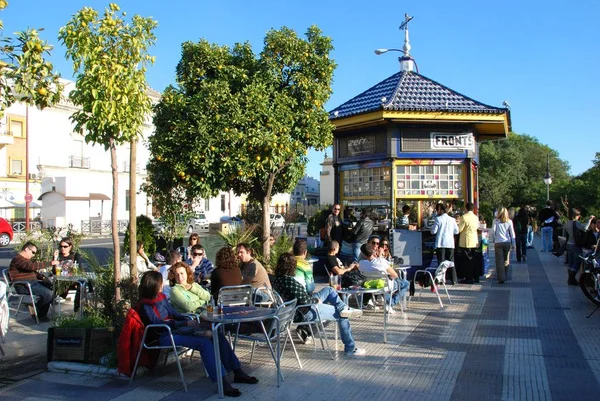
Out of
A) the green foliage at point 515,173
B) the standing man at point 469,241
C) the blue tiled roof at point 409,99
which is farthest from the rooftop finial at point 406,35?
the green foliage at point 515,173

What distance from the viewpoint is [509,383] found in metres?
5.42

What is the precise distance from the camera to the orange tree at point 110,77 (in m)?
6.46

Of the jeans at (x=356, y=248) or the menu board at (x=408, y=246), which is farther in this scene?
the menu board at (x=408, y=246)

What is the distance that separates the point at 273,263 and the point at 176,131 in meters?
3.06

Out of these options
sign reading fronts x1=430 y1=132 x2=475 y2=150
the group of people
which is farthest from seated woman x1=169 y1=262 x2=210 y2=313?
sign reading fronts x1=430 y1=132 x2=475 y2=150

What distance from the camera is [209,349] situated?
5.41 metres

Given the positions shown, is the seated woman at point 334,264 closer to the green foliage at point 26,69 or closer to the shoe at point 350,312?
the shoe at point 350,312

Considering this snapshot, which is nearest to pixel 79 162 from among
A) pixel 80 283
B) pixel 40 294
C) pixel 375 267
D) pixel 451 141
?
pixel 451 141

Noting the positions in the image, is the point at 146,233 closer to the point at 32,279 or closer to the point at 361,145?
the point at 32,279

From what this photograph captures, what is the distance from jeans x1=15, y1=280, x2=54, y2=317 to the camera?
349 inches

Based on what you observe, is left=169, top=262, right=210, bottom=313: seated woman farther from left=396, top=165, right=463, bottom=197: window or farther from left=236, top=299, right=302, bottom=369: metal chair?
left=396, top=165, right=463, bottom=197: window

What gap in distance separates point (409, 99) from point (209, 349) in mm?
10110

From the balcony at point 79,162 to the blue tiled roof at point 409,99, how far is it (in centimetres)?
3573

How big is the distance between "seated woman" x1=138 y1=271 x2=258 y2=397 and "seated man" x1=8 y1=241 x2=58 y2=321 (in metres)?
3.97
